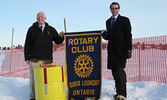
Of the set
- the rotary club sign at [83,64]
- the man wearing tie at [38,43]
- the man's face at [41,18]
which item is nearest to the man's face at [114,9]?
the rotary club sign at [83,64]

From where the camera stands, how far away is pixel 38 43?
429 centimetres

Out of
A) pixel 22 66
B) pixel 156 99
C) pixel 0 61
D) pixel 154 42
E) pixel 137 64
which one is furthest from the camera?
pixel 0 61

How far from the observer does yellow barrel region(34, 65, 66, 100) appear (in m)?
3.75

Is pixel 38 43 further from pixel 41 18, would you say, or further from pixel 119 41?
pixel 119 41

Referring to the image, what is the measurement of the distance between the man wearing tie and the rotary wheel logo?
0.64m

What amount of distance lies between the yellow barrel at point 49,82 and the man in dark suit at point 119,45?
3.52 ft

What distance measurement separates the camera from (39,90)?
3859 mm

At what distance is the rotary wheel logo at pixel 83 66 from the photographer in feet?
14.1

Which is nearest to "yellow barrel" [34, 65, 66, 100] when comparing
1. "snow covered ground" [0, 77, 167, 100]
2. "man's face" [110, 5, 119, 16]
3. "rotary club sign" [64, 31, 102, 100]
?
"rotary club sign" [64, 31, 102, 100]

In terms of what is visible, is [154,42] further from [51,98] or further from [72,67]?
[51,98]

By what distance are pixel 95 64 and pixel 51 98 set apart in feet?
3.93

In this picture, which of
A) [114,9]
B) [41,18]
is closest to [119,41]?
[114,9]

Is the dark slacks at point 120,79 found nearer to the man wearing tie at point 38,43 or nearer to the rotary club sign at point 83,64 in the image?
the rotary club sign at point 83,64

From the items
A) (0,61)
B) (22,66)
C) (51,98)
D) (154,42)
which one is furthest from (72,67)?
(0,61)
